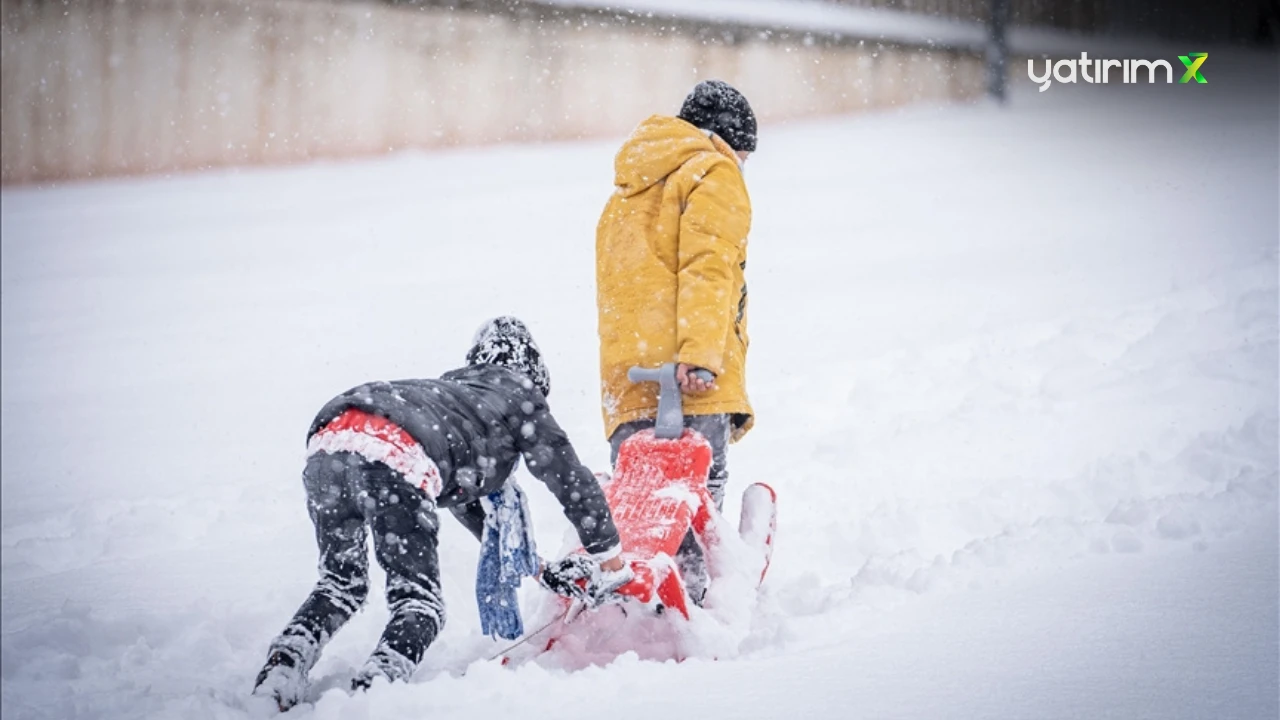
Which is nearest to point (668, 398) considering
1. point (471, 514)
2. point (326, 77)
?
point (471, 514)

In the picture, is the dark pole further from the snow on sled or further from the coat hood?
the snow on sled

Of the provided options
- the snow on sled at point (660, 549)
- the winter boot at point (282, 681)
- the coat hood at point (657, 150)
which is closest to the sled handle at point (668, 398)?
the snow on sled at point (660, 549)

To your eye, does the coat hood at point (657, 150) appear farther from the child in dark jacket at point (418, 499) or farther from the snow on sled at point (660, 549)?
the child in dark jacket at point (418, 499)

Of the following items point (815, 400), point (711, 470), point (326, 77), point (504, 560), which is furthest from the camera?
point (326, 77)

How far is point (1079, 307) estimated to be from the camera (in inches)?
268

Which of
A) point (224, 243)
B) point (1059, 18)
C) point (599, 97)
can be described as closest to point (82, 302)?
point (224, 243)

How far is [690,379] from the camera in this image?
11.0 feet

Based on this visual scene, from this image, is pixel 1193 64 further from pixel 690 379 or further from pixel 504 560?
pixel 504 560

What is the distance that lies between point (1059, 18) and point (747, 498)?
389 inches

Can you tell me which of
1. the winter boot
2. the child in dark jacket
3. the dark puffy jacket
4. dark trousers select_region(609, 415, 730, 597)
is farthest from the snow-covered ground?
the dark puffy jacket

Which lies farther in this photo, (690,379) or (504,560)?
(690,379)

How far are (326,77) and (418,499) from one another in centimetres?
759

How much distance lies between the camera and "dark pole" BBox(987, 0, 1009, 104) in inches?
457

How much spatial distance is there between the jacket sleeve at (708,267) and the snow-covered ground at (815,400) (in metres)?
0.84
